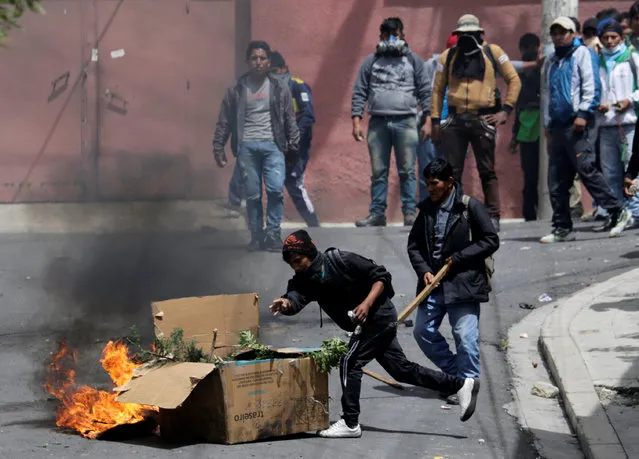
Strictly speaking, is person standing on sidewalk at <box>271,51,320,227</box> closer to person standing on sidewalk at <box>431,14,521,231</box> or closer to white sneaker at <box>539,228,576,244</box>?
person standing on sidewalk at <box>431,14,521,231</box>

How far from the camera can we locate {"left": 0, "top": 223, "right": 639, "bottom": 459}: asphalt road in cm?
670

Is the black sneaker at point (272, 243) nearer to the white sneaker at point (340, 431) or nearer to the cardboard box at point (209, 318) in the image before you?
the cardboard box at point (209, 318)

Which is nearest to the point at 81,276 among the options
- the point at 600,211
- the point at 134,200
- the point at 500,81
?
the point at 134,200

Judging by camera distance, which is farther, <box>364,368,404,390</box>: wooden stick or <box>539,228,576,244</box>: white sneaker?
<box>539,228,576,244</box>: white sneaker

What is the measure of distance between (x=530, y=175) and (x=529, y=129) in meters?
0.56

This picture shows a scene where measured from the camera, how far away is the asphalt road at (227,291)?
6703 mm

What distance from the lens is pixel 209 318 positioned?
7512 millimetres

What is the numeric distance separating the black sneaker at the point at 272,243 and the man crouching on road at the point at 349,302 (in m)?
5.53

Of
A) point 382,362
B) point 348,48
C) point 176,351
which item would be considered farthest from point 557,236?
point 176,351

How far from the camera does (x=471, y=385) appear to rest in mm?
7113

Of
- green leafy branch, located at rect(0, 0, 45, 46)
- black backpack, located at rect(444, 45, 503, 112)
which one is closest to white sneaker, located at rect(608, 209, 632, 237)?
black backpack, located at rect(444, 45, 503, 112)

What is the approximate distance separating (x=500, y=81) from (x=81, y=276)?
22.3ft

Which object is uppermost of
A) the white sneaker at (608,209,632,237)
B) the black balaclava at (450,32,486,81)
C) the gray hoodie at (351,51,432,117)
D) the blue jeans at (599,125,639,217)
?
the black balaclava at (450,32,486,81)

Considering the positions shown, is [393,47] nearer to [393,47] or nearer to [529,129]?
[393,47]
